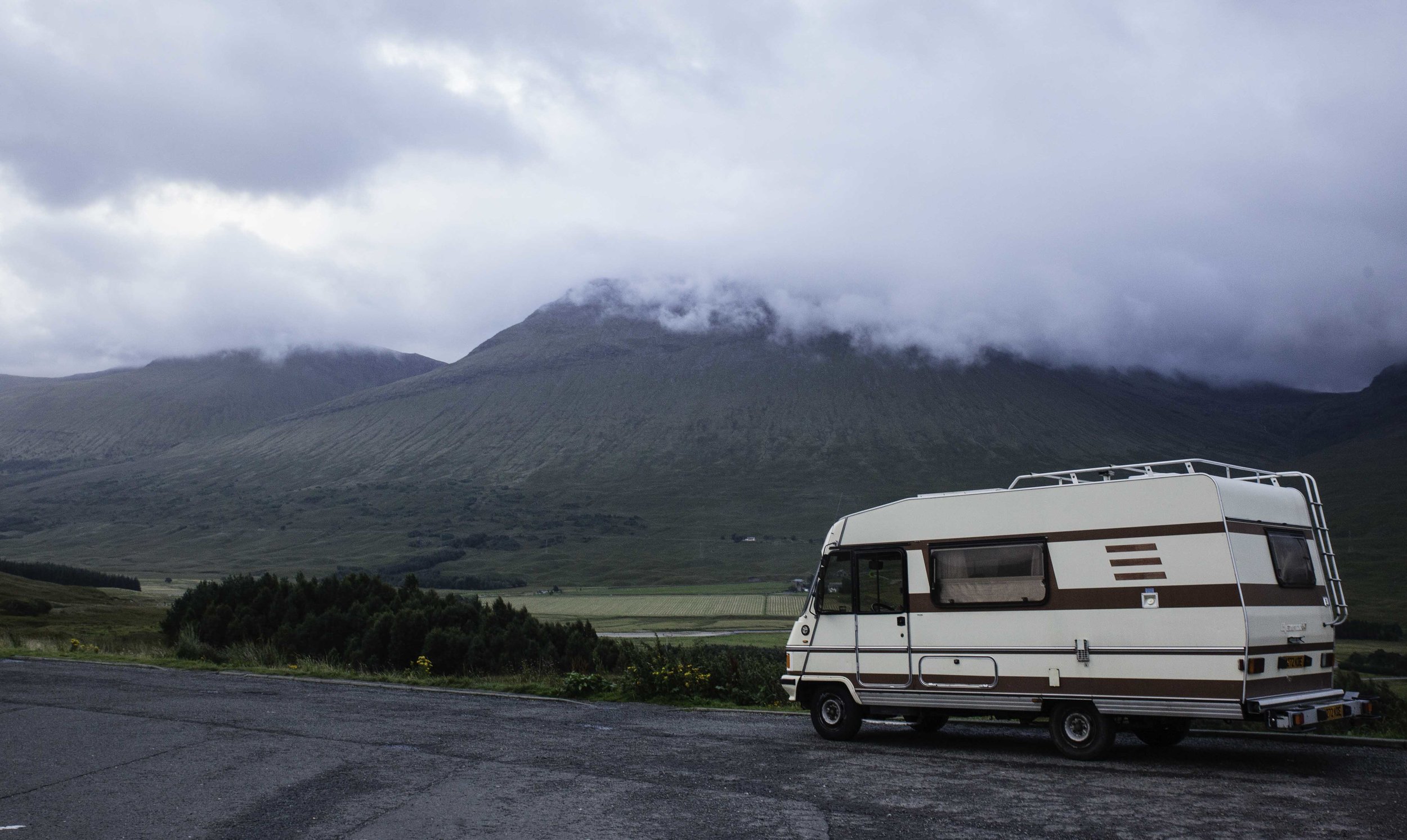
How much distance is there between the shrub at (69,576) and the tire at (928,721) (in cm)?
12246

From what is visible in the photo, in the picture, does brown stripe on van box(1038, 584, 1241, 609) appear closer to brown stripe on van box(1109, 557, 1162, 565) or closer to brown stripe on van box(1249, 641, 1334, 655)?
brown stripe on van box(1109, 557, 1162, 565)

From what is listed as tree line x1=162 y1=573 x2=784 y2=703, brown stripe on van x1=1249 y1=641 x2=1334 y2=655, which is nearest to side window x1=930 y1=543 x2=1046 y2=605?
brown stripe on van x1=1249 y1=641 x2=1334 y2=655

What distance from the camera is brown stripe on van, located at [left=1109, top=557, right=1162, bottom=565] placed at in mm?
12773

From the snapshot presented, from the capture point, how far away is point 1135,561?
12.9m

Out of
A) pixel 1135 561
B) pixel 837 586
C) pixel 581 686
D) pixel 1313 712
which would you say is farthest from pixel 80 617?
pixel 1313 712

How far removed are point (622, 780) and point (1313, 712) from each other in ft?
27.3

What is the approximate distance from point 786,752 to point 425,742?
504cm

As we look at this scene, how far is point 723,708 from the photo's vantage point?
1903 cm

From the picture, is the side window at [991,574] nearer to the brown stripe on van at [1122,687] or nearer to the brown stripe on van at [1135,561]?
the brown stripe on van at [1135,561]

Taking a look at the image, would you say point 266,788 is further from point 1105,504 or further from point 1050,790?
point 1105,504

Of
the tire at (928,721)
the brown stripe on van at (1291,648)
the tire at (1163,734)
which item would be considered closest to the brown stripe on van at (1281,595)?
the brown stripe on van at (1291,648)

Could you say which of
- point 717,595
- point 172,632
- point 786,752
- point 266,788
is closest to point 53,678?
point 172,632

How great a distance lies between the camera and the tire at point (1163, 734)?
44.8 feet

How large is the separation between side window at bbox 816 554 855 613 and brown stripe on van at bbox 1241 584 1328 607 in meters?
5.35
